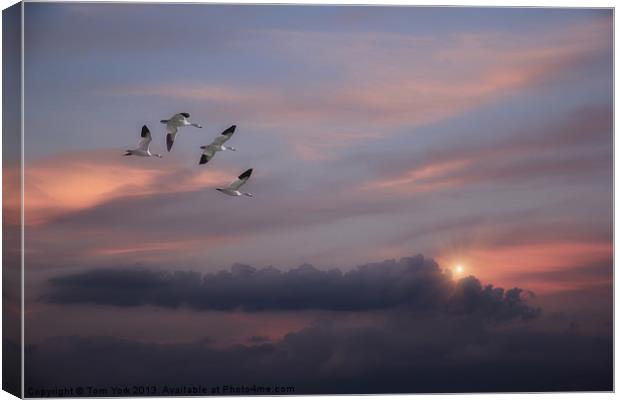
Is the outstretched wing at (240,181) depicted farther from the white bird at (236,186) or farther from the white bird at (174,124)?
the white bird at (174,124)

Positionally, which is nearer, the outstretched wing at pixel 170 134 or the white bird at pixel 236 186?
the outstretched wing at pixel 170 134

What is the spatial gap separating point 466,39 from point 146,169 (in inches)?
132

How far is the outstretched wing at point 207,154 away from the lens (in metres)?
13.3

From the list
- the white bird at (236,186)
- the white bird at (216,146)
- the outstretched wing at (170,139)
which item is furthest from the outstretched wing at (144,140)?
the white bird at (236,186)

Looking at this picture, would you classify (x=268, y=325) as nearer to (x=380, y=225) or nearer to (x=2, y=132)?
(x=380, y=225)

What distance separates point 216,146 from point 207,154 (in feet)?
0.38

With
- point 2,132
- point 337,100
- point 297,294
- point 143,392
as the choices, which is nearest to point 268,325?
point 297,294

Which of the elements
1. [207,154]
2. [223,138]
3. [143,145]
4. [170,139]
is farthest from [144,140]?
[223,138]

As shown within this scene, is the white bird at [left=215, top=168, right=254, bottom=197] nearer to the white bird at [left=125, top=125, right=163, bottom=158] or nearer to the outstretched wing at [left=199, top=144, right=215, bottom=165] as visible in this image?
the outstretched wing at [left=199, top=144, right=215, bottom=165]

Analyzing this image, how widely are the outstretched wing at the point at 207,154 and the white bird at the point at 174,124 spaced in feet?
0.91

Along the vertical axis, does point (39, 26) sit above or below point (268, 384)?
above

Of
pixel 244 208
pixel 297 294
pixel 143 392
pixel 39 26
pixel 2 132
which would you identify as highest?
pixel 39 26

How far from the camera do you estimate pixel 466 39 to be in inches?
534

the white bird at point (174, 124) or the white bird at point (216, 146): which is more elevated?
the white bird at point (174, 124)
